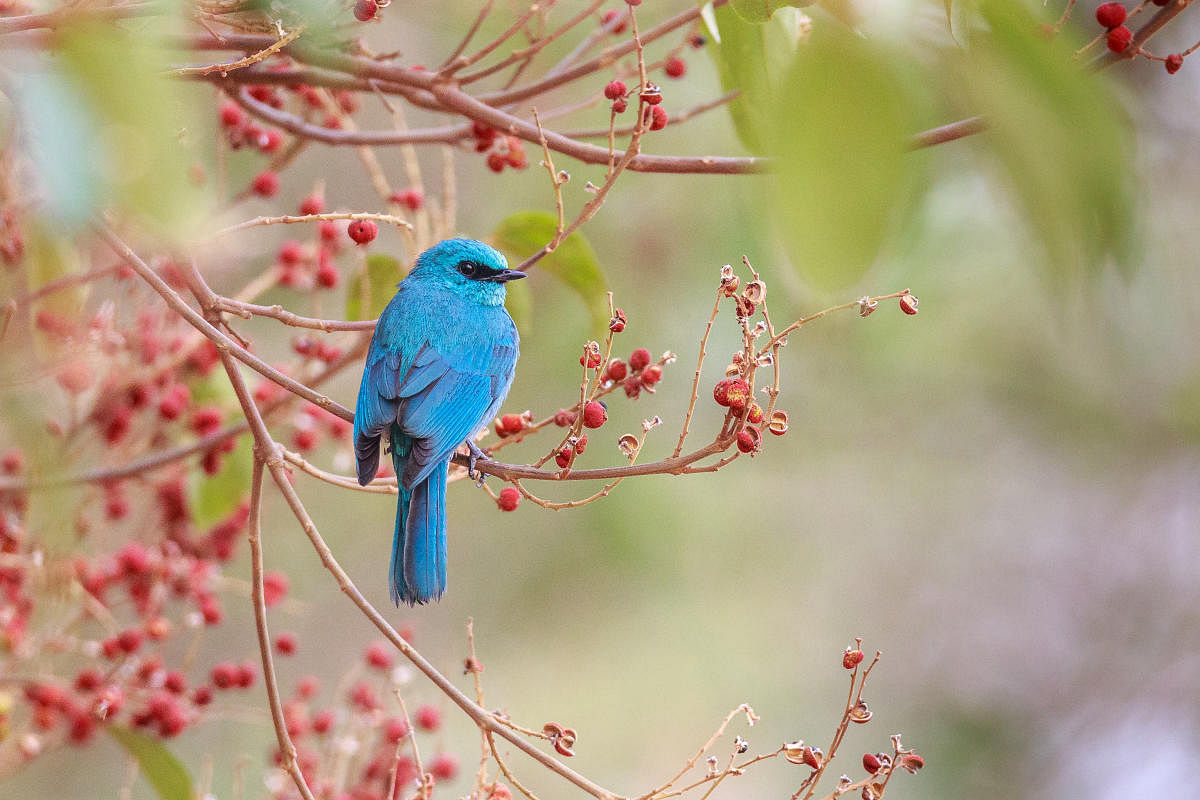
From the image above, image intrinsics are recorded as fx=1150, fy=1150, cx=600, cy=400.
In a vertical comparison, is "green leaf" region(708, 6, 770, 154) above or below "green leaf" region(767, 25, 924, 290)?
above

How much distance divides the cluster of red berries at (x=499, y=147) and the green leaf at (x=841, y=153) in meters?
1.66

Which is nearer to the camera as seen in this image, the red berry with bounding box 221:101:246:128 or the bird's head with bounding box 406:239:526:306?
the red berry with bounding box 221:101:246:128

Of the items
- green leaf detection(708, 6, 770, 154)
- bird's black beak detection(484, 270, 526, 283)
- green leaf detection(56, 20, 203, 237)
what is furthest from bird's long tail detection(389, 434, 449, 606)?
green leaf detection(56, 20, 203, 237)

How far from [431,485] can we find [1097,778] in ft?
15.0

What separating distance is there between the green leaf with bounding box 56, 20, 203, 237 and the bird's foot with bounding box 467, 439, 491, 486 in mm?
1421

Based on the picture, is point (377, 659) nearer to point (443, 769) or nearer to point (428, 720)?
point (428, 720)

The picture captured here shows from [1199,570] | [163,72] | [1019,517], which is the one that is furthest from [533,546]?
[163,72]

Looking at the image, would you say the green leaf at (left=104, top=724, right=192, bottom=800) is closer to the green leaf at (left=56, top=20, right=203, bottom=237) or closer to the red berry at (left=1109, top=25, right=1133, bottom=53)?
the green leaf at (left=56, top=20, right=203, bottom=237)

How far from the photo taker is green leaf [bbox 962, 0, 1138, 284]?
1.75 ft

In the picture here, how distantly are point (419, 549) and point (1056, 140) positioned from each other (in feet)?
5.91

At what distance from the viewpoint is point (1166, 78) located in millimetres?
3963

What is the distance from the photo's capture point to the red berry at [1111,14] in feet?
5.06

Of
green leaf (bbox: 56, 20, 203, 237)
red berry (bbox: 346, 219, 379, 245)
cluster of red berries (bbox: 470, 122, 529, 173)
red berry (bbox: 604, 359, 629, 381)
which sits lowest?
green leaf (bbox: 56, 20, 203, 237)

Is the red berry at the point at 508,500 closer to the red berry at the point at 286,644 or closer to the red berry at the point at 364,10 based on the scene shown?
the red berry at the point at 364,10
